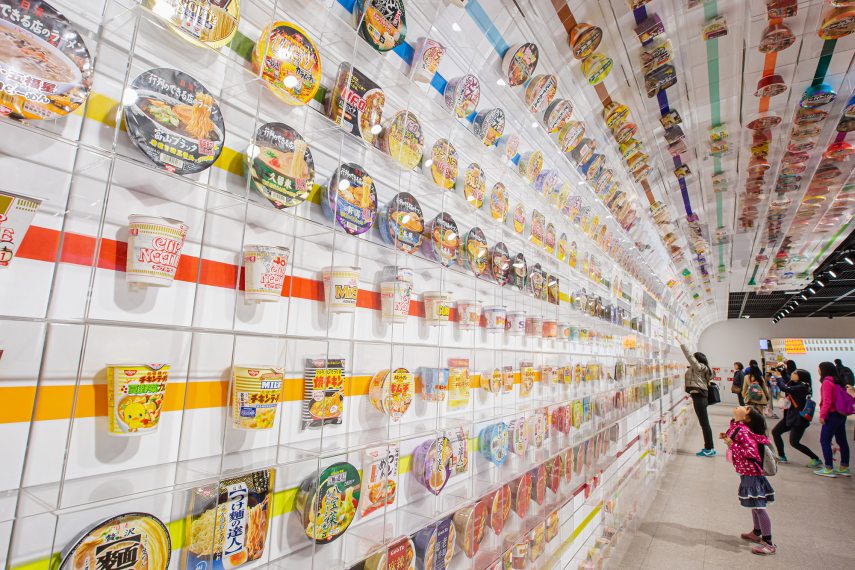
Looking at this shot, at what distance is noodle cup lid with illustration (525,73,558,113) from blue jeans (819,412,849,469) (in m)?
6.77

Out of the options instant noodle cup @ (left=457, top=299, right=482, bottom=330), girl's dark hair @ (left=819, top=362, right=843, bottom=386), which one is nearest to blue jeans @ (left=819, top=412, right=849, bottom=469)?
girl's dark hair @ (left=819, top=362, right=843, bottom=386)

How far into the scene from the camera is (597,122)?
3611 mm

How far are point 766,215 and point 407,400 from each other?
7.28m

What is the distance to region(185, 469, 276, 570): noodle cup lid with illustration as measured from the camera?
40.2 inches

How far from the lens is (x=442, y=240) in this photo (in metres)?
1.94

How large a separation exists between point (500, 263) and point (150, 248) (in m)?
1.85

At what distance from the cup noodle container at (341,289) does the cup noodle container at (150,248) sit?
51cm

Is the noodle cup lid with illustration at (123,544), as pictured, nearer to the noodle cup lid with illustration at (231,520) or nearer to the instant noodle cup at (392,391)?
the noodle cup lid with illustration at (231,520)

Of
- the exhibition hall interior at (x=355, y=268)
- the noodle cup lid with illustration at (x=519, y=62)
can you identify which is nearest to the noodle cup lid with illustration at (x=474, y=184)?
the exhibition hall interior at (x=355, y=268)

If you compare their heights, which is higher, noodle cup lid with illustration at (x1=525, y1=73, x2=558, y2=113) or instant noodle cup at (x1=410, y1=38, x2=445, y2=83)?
noodle cup lid with illustration at (x1=525, y1=73, x2=558, y2=113)

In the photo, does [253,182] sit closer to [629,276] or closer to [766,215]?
[629,276]

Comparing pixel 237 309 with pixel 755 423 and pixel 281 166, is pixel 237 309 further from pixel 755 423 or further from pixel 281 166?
pixel 755 423

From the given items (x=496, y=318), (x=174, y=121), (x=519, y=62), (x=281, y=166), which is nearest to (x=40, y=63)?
(x=174, y=121)

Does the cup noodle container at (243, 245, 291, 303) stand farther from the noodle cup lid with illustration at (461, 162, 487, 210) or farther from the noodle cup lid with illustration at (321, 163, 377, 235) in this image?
the noodle cup lid with illustration at (461, 162, 487, 210)
